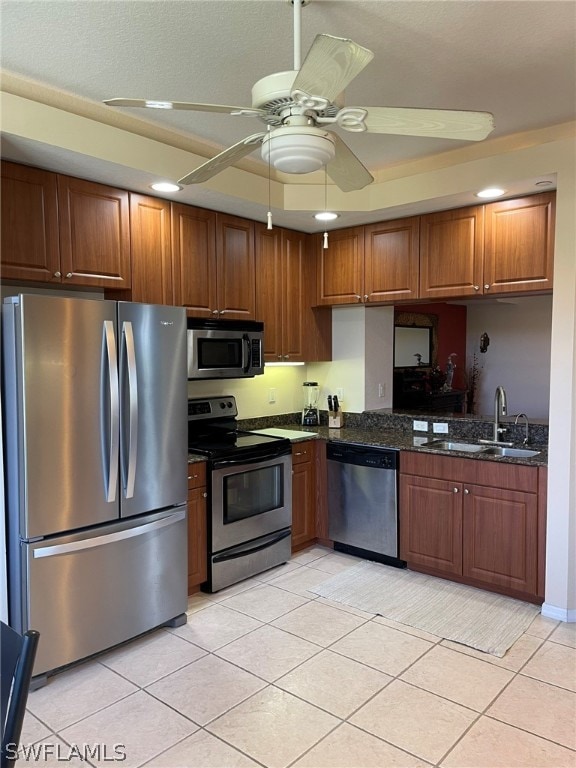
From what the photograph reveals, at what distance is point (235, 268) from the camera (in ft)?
12.7

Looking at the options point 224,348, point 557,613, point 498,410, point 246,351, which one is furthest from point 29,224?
point 557,613

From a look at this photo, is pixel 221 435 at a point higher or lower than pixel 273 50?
lower

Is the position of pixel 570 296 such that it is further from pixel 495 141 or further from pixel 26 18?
pixel 26 18

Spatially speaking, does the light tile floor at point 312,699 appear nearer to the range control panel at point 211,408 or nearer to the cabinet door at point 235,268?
the range control panel at point 211,408

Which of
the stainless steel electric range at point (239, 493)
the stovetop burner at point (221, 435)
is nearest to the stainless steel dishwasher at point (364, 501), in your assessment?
the stainless steel electric range at point (239, 493)

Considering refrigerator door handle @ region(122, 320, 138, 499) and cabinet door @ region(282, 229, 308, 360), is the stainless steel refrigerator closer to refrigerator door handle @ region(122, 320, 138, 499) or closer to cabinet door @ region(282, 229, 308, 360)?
refrigerator door handle @ region(122, 320, 138, 499)

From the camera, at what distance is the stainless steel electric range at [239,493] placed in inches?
134

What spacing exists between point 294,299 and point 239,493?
5.36 ft

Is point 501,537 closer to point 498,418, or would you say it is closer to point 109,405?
point 498,418

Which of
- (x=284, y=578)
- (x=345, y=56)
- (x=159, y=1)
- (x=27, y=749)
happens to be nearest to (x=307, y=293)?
(x=284, y=578)

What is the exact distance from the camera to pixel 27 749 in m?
2.07

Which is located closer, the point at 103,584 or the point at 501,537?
the point at 103,584

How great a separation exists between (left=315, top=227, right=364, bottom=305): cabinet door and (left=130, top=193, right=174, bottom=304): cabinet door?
1.38 m

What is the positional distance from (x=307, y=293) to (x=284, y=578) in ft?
Answer: 7.15
